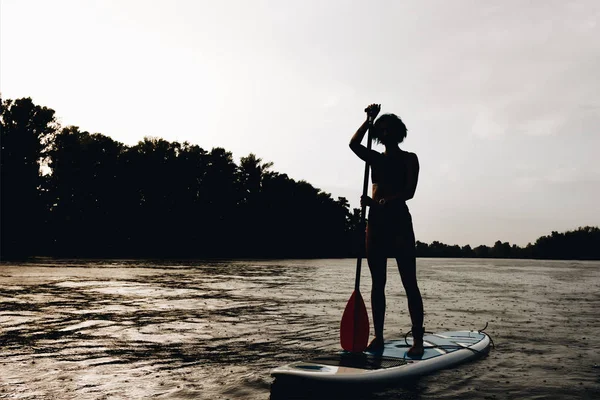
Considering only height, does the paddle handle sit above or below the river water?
above

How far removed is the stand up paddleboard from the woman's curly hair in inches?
87.0

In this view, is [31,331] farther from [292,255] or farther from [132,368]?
[292,255]

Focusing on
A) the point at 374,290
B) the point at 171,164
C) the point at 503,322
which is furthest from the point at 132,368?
the point at 171,164

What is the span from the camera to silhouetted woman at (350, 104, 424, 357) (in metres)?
5.23

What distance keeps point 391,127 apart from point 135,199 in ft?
217

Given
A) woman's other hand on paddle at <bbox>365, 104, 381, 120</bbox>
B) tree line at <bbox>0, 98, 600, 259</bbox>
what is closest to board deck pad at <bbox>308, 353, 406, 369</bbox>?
woman's other hand on paddle at <bbox>365, 104, 381, 120</bbox>

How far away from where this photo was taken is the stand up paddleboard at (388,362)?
4121 millimetres

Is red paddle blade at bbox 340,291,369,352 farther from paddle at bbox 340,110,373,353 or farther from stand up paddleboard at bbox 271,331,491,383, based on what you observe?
stand up paddleboard at bbox 271,331,491,383

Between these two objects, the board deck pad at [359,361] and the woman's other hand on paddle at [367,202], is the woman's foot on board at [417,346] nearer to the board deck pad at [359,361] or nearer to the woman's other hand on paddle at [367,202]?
the board deck pad at [359,361]

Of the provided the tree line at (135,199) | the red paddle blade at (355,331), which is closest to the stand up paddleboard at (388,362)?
the red paddle blade at (355,331)

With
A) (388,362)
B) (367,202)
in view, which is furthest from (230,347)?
(367,202)

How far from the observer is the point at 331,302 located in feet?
40.6

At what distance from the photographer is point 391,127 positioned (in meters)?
5.48

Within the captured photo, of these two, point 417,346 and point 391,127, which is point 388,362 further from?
point 391,127
